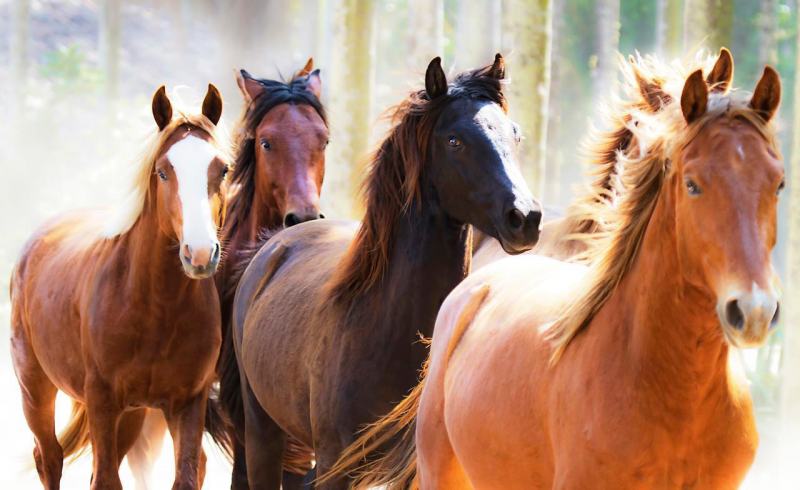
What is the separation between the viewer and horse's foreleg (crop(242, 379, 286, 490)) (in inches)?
241

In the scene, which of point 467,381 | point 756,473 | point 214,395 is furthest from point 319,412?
point 756,473

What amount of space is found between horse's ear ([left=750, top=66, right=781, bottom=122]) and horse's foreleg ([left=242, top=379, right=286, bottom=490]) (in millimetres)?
3688

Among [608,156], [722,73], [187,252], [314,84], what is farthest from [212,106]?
[722,73]

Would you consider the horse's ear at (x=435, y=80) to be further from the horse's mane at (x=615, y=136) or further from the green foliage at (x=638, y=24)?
the green foliage at (x=638, y=24)

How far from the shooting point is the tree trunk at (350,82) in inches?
456

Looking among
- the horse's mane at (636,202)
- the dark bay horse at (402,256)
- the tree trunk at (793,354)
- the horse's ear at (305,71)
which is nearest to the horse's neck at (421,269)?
the dark bay horse at (402,256)

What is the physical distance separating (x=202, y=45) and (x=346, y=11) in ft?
89.0

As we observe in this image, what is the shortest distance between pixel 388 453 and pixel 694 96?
88.5 inches

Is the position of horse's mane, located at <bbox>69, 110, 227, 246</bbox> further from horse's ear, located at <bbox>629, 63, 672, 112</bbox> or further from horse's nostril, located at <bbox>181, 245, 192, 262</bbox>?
horse's ear, located at <bbox>629, 63, 672, 112</bbox>

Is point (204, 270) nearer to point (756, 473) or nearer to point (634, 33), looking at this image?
point (756, 473)

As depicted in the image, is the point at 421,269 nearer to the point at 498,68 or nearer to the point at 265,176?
the point at 498,68

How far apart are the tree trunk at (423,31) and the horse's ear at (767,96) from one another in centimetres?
986

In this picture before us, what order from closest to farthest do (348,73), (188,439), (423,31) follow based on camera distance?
(188,439) → (348,73) → (423,31)

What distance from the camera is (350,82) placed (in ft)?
38.3
